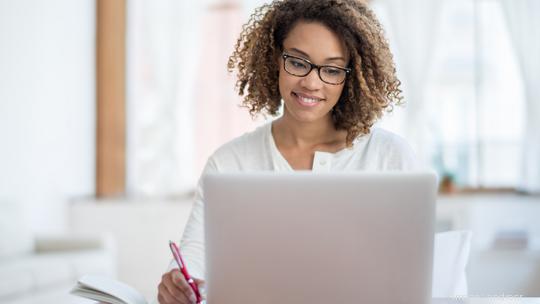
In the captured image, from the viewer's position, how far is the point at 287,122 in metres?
2.14

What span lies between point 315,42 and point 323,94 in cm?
15

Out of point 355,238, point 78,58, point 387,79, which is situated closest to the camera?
point 355,238

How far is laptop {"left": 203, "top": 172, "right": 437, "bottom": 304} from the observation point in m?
1.18

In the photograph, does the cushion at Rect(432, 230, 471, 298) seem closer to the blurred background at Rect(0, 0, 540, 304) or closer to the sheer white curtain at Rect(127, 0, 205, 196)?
the blurred background at Rect(0, 0, 540, 304)

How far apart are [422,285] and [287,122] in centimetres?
100

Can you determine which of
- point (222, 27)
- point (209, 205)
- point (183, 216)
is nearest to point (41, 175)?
point (183, 216)

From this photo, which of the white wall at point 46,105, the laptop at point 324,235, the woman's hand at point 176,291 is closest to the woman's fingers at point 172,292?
the woman's hand at point 176,291

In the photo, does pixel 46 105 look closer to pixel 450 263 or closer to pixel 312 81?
pixel 312 81

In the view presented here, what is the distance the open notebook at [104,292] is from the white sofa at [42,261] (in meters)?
2.68

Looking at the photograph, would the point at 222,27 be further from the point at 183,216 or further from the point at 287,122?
the point at 287,122

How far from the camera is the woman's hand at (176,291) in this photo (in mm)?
1531

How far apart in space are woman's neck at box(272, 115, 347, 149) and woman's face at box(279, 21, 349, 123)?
42mm

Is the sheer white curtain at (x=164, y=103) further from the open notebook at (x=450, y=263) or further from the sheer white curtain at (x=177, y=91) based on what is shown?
the open notebook at (x=450, y=263)

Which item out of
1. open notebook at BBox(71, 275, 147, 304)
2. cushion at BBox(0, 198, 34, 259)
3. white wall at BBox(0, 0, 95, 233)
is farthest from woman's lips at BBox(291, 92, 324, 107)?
white wall at BBox(0, 0, 95, 233)
